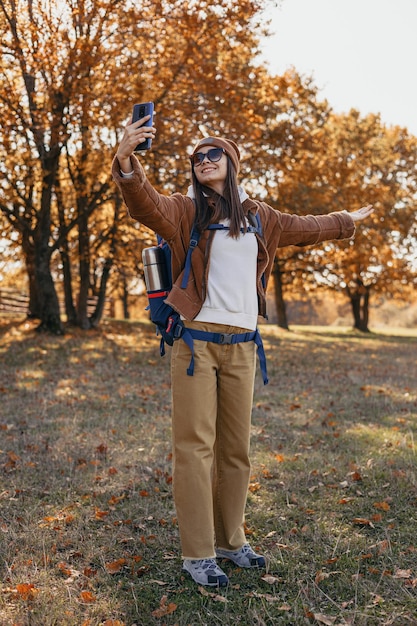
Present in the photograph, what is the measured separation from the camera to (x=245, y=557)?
160 inches

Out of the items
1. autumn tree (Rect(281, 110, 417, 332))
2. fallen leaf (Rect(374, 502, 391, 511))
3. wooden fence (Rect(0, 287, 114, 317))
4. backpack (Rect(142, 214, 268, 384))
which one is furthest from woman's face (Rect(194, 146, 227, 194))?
wooden fence (Rect(0, 287, 114, 317))

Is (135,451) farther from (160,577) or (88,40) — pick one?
(88,40)

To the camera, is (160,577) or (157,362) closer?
(160,577)

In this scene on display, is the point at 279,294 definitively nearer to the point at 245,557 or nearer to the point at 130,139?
the point at 245,557

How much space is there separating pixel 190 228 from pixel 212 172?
350mm

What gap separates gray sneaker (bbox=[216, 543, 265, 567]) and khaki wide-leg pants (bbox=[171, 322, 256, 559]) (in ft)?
0.95

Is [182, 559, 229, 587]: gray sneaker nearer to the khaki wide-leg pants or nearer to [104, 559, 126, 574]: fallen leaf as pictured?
the khaki wide-leg pants

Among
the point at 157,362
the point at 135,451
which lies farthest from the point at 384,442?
the point at 157,362

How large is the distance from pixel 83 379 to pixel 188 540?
7.37m

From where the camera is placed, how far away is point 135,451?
6.62m

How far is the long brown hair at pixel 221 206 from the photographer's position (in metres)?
3.73

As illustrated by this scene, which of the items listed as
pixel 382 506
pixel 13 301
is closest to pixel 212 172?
pixel 382 506

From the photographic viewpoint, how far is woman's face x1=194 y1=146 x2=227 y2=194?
3.82m

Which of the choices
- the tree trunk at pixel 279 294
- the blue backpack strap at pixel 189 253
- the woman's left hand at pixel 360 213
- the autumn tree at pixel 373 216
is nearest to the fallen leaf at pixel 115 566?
the blue backpack strap at pixel 189 253
